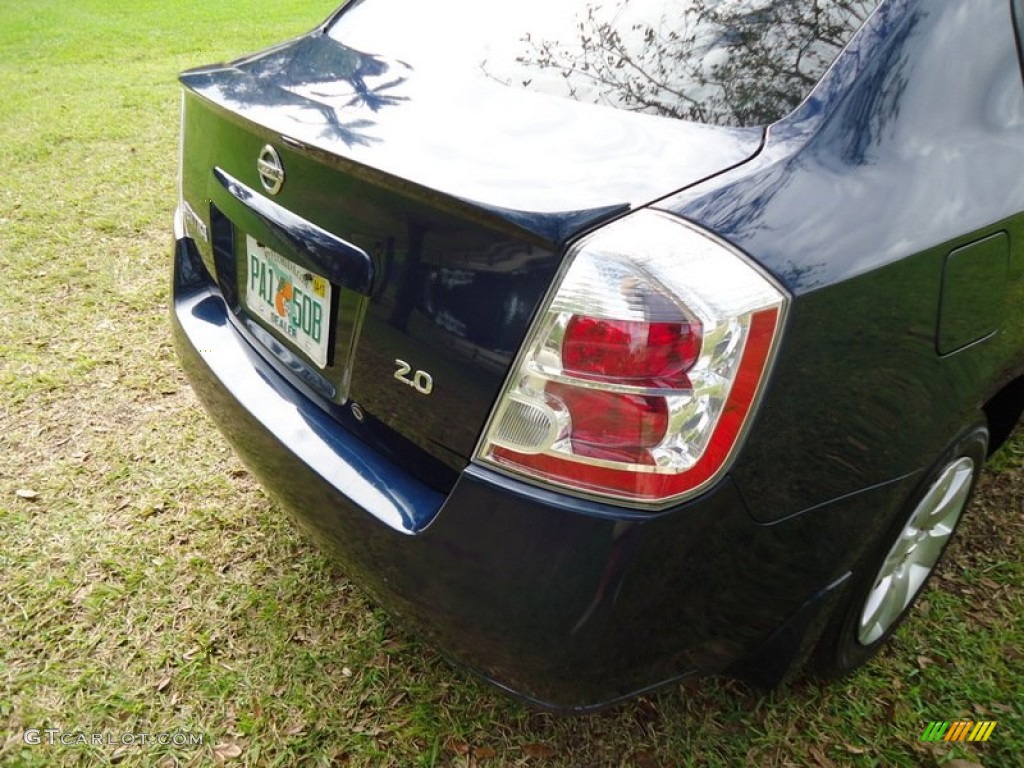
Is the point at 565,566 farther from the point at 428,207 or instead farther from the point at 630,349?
the point at 428,207

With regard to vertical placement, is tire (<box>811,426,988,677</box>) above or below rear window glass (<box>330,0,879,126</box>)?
below

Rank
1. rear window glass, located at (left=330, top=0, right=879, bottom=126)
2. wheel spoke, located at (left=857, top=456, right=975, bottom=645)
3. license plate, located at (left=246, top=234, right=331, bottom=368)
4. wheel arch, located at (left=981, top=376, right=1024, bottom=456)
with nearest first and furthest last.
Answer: rear window glass, located at (left=330, top=0, right=879, bottom=126) → license plate, located at (left=246, top=234, right=331, bottom=368) → wheel spoke, located at (left=857, top=456, right=975, bottom=645) → wheel arch, located at (left=981, top=376, right=1024, bottom=456)

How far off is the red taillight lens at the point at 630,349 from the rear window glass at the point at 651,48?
47 centimetres

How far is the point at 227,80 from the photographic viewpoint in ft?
5.87

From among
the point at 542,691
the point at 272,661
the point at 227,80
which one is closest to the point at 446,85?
the point at 227,80

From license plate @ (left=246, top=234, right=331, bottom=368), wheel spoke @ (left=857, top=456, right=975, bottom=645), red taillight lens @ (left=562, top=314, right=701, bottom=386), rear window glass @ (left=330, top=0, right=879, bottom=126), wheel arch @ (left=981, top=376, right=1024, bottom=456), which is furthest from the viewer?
wheel arch @ (left=981, top=376, right=1024, bottom=456)

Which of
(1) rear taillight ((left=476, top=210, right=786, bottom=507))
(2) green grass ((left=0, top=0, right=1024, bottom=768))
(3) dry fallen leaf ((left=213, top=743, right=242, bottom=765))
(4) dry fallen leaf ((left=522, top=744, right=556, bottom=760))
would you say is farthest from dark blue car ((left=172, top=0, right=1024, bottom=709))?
(3) dry fallen leaf ((left=213, top=743, right=242, bottom=765))

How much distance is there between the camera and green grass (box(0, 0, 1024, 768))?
1712 mm

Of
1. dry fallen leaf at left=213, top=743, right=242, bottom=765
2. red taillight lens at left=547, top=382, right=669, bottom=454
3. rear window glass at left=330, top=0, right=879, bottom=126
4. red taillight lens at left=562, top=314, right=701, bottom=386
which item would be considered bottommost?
dry fallen leaf at left=213, top=743, right=242, bottom=765

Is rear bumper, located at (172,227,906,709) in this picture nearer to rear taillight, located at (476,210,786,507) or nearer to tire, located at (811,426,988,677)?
rear taillight, located at (476,210,786,507)

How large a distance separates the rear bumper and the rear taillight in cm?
6

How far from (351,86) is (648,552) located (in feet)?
3.69

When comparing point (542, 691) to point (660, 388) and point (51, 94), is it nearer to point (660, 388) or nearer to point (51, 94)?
point (660, 388)

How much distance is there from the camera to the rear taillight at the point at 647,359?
43.8 inches
